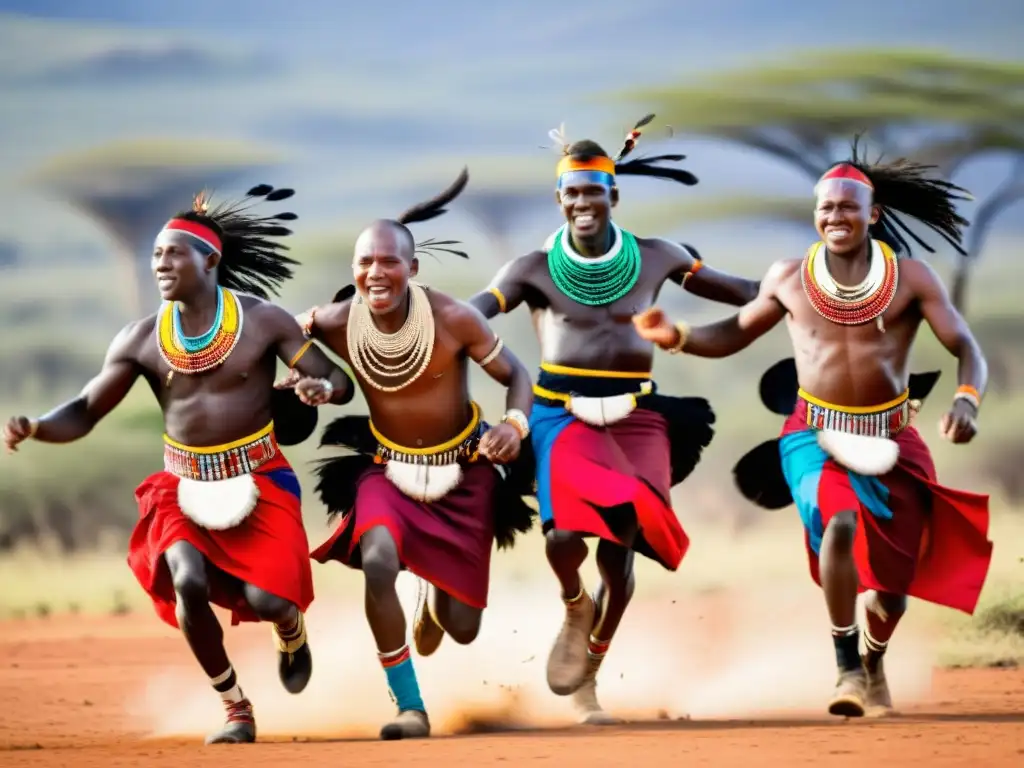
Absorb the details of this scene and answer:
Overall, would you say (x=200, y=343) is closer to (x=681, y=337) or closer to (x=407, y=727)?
(x=407, y=727)

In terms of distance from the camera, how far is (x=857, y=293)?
22.1ft

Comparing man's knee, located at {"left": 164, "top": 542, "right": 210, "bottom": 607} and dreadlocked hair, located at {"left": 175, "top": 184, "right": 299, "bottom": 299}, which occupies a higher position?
dreadlocked hair, located at {"left": 175, "top": 184, "right": 299, "bottom": 299}

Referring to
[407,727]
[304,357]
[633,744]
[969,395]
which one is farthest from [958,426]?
[304,357]

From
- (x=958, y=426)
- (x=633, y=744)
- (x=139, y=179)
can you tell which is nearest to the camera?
(x=633, y=744)

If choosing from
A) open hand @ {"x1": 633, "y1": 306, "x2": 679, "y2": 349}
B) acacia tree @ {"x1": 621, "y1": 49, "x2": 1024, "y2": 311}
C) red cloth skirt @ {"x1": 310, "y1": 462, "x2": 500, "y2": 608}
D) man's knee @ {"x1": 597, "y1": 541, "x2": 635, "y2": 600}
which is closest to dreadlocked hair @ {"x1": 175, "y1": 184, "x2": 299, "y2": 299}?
red cloth skirt @ {"x1": 310, "y1": 462, "x2": 500, "y2": 608}

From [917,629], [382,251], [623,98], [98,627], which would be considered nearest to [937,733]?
[382,251]

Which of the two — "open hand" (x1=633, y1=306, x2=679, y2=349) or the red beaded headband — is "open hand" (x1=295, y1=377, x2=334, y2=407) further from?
"open hand" (x1=633, y1=306, x2=679, y2=349)

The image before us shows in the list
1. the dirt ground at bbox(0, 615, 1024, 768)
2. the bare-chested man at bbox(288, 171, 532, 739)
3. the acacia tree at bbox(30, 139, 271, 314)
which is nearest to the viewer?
the dirt ground at bbox(0, 615, 1024, 768)

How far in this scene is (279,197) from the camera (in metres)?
7.22

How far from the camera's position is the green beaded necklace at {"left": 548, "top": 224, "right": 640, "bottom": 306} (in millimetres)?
7066

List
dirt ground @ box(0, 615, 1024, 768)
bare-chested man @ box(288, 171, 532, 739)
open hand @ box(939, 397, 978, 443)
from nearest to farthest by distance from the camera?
dirt ground @ box(0, 615, 1024, 768) → open hand @ box(939, 397, 978, 443) → bare-chested man @ box(288, 171, 532, 739)

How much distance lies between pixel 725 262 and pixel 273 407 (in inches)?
470

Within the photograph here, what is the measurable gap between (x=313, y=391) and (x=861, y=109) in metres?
14.4

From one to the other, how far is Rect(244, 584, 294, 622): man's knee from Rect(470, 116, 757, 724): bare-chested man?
1.02 metres
